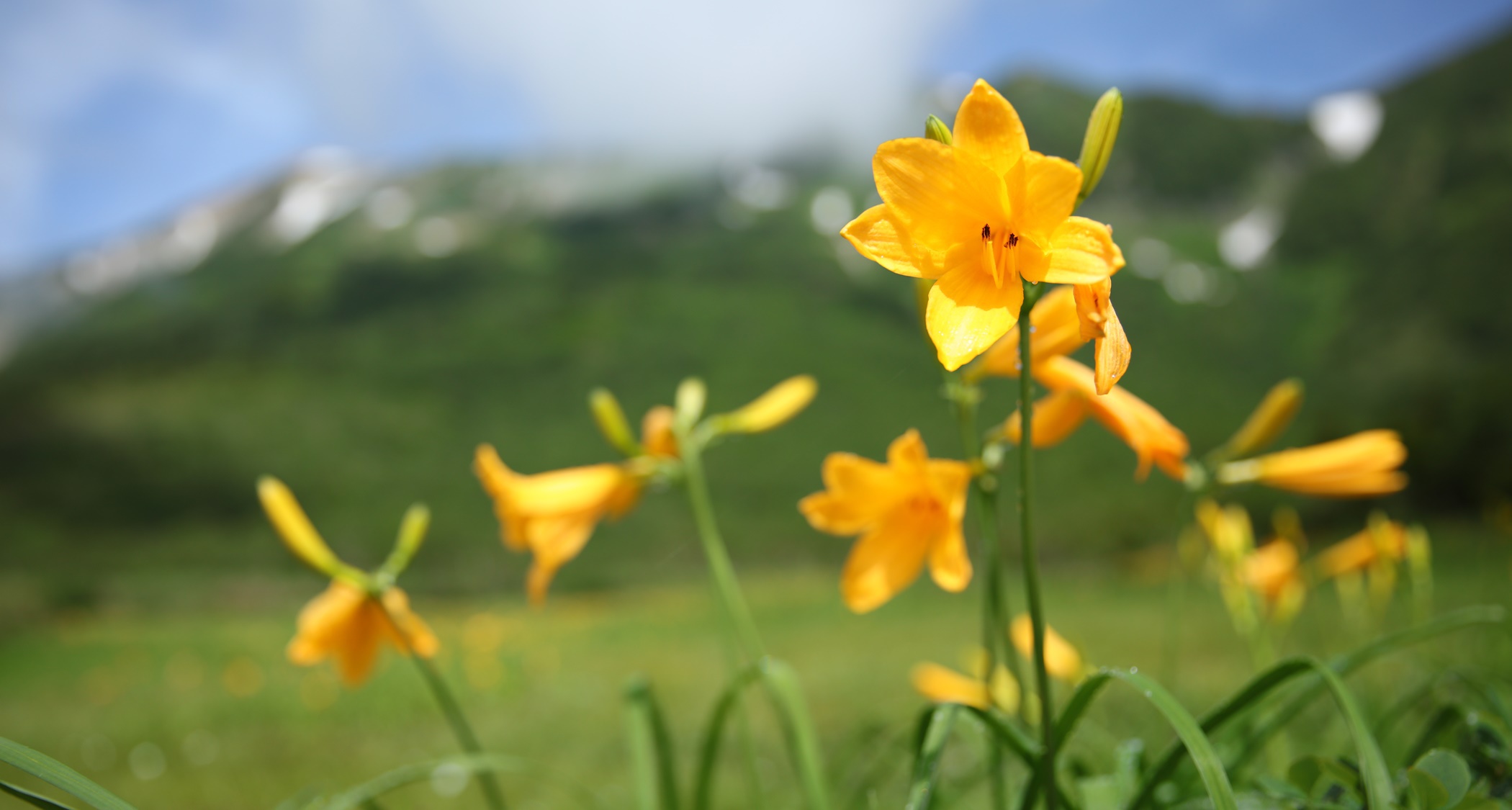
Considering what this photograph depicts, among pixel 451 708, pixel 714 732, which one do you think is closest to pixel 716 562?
pixel 714 732

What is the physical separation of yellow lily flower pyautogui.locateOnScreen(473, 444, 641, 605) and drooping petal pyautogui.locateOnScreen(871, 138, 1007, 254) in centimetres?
75

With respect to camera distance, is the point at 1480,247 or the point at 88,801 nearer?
the point at 88,801

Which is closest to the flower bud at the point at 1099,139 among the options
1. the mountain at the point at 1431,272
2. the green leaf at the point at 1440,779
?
the green leaf at the point at 1440,779

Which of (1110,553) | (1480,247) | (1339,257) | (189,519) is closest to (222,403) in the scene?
(189,519)

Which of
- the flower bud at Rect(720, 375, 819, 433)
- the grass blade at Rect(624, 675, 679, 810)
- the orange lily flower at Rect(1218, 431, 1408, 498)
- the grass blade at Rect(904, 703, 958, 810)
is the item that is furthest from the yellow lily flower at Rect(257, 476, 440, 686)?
the orange lily flower at Rect(1218, 431, 1408, 498)

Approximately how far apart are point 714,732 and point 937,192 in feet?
2.28

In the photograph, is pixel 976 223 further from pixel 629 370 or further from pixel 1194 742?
pixel 629 370

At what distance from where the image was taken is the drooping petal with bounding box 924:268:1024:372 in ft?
2.04

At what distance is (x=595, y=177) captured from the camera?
71000 mm

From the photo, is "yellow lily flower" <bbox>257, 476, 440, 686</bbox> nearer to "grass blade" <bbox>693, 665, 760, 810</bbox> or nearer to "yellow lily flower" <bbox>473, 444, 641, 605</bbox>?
"yellow lily flower" <bbox>473, 444, 641, 605</bbox>

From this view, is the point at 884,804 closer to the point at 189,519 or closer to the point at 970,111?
the point at 970,111

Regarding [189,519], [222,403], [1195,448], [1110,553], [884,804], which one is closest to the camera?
[884,804]

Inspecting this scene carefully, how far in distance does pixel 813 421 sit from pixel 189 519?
834 inches

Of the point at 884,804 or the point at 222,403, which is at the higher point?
the point at 222,403
